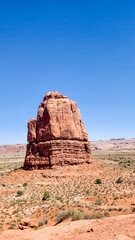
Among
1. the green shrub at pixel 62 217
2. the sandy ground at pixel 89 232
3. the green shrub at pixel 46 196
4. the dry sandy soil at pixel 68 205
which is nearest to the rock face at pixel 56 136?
the dry sandy soil at pixel 68 205

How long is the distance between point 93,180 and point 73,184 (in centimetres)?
394

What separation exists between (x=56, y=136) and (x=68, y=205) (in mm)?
17215

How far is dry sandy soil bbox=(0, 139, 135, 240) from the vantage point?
9625mm

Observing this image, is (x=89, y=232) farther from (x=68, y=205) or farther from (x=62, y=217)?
(x=68, y=205)

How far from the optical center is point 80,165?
33031 mm

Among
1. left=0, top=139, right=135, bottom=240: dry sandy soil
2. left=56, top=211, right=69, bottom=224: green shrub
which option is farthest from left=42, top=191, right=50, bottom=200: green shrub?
left=56, top=211, right=69, bottom=224: green shrub

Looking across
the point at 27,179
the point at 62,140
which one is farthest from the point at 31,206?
the point at 62,140

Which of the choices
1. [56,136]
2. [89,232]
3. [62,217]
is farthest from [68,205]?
[56,136]

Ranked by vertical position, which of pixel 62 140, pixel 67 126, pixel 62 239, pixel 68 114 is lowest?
pixel 62 239

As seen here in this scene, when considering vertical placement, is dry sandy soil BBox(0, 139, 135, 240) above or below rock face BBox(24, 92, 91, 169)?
below

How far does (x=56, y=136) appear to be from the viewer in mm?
32812

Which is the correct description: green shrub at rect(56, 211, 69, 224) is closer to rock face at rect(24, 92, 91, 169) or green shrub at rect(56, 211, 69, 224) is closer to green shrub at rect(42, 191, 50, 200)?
green shrub at rect(42, 191, 50, 200)

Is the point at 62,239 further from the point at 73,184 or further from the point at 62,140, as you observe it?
the point at 62,140

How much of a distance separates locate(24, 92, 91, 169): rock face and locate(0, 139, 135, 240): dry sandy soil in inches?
77.0
